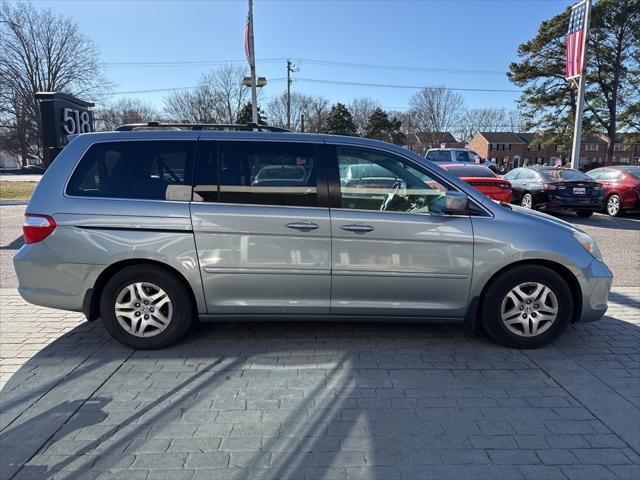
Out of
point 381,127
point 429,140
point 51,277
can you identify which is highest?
point 381,127

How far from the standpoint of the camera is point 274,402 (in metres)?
2.93

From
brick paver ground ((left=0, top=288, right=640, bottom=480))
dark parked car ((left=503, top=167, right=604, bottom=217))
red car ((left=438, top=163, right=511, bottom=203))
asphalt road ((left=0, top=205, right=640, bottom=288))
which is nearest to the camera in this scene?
brick paver ground ((left=0, top=288, right=640, bottom=480))

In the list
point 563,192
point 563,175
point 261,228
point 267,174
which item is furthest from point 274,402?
point 563,175

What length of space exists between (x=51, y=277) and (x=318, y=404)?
2.57 metres

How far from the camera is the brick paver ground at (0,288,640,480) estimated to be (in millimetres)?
2342

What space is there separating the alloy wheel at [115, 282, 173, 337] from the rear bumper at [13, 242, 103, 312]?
0.31 meters

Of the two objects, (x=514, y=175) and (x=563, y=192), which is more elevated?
(x=514, y=175)

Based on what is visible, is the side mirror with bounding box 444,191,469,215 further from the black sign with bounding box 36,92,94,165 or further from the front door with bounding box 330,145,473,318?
the black sign with bounding box 36,92,94,165

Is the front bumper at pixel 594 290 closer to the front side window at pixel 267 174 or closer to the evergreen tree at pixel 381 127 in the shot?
the front side window at pixel 267 174

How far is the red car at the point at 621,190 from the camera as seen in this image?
1205 centimetres

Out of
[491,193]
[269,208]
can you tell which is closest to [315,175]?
[269,208]

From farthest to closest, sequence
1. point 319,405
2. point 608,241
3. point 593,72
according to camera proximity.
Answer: point 593,72 < point 608,241 < point 319,405

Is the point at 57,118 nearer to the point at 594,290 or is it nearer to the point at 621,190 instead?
the point at 594,290

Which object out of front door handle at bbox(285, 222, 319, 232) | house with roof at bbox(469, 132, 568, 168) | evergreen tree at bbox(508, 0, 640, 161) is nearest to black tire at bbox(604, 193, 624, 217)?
front door handle at bbox(285, 222, 319, 232)
